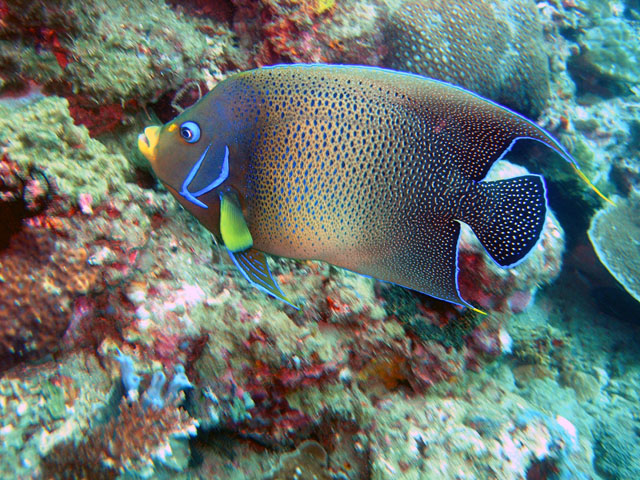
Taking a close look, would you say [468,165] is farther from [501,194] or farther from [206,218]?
[206,218]

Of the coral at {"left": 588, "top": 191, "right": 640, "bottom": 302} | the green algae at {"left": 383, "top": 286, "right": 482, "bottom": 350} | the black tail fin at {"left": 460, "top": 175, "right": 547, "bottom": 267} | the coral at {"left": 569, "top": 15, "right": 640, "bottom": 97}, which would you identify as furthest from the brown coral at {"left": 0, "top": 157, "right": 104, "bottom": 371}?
the coral at {"left": 569, "top": 15, "right": 640, "bottom": 97}

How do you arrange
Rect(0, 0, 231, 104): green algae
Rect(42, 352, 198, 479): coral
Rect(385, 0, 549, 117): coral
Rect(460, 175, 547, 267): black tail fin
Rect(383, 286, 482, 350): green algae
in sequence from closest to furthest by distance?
Rect(460, 175, 547, 267): black tail fin, Rect(42, 352, 198, 479): coral, Rect(0, 0, 231, 104): green algae, Rect(383, 286, 482, 350): green algae, Rect(385, 0, 549, 117): coral

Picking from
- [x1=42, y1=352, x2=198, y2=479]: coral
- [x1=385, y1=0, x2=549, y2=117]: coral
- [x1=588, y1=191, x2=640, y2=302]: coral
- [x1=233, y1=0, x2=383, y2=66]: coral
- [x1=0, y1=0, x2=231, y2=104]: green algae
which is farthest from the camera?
[x1=588, y1=191, x2=640, y2=302]: coral

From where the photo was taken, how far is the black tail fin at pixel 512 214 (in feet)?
4.56

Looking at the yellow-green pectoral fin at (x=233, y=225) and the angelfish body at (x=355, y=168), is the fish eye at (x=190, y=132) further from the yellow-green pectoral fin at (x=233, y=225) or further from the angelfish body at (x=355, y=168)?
the yellow-green pectoral fin at (x=233, y=225)

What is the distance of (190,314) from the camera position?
5.79 feet

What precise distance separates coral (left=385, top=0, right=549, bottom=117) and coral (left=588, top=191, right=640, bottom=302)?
2.02m

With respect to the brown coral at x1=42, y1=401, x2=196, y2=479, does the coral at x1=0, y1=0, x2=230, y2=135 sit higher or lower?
higher

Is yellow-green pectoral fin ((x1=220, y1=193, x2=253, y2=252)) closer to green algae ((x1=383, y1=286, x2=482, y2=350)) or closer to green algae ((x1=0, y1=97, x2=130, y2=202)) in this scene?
green algae ((x1=0, y1=97, x2=130, y2=202))

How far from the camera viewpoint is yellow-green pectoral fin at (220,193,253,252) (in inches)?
61.4

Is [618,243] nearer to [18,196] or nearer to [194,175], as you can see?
[194,175]

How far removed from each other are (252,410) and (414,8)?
3728 millimetres

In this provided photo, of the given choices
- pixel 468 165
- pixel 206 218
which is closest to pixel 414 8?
pixel 468 165

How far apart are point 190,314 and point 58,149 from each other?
1019 millimetres
